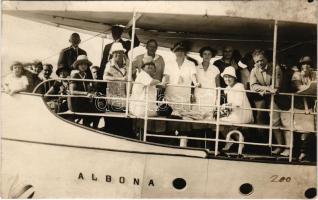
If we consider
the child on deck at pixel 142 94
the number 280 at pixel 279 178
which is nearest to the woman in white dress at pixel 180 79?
the child on deck at pixel 142 94

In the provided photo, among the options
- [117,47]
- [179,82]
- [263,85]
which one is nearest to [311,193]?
[263,85]

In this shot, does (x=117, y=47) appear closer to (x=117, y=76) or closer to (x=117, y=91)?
(x=117, y=76)

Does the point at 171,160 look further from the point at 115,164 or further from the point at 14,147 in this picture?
the point at 14,147

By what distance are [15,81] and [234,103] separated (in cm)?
167

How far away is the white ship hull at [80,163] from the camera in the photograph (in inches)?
127

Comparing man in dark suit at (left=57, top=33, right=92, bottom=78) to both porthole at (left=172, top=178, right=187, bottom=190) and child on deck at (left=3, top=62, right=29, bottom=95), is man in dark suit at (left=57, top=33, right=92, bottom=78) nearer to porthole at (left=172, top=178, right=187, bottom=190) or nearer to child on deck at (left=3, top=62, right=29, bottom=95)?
child on deck at (left=3, top=62, right=29, bottom=95)

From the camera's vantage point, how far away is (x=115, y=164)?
3270 millimetres

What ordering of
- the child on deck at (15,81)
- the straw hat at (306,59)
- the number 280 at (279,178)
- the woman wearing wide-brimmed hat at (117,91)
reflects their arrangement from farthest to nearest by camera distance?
the straw hat at (306,59)
the number 280 at (279,178)
the woman wearing wide-brimmed hat at (117,91)
the child on deck at (15,81)

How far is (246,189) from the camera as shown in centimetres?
345

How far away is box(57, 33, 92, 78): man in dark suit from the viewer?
10.9 feet

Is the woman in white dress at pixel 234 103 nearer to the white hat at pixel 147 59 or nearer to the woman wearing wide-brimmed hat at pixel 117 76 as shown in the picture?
the white hat at pixel 147 59

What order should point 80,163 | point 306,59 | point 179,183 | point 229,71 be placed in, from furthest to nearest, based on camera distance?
point 306,59 → point 229,71 → point 179,183 → point 80,163

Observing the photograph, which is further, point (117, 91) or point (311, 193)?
point (311, 193)

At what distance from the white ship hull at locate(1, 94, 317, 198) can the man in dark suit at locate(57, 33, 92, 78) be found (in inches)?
12.7
